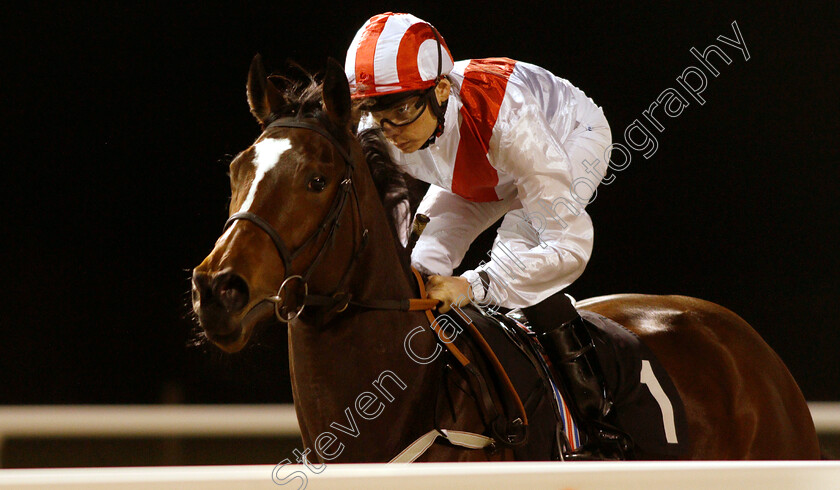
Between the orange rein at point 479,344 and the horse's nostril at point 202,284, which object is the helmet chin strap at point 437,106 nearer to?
the orange rein at point 479,344

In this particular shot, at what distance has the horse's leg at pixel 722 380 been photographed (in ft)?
6.04

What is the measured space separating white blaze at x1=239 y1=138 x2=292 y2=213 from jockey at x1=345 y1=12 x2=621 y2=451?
26 centimetres

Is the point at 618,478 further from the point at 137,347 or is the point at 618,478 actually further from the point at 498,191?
the point at 137,347

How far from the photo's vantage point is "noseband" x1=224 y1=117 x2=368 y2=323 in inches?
44.6

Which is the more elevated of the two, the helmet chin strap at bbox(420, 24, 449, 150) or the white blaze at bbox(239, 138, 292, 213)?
the helmet chin strap at bbox(420, 24, 449, 150)

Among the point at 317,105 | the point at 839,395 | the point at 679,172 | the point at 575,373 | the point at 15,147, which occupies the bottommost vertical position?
the point at 839,395

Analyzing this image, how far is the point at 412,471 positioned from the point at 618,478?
0.17 metres

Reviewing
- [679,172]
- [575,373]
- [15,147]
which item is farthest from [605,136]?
[15,147]

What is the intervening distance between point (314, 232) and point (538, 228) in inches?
19.6

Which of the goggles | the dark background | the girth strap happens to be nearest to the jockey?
the goggles

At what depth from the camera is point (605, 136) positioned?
1759 mm

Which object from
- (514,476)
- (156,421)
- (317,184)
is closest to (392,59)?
(317,184)

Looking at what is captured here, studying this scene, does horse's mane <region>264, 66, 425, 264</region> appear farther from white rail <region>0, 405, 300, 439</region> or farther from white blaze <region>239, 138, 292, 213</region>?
white rail <region>0, 405, 300, 439</region>

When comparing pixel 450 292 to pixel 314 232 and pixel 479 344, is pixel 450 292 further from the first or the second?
pixel 314 232
